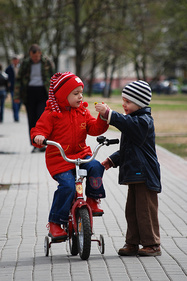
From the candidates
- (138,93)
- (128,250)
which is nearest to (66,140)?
(138,93)

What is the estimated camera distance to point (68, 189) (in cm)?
466

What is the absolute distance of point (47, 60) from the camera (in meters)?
11.2

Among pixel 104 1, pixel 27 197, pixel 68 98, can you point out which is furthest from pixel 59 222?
pixel 104 1

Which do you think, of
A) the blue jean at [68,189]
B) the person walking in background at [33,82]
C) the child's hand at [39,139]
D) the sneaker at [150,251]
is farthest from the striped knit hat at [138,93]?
the person walking in background at [33,82]

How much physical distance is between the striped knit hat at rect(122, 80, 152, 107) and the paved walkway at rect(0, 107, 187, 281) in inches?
48.5

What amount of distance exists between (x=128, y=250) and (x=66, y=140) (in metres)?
1.01

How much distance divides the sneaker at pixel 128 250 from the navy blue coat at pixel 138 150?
0.53 meters

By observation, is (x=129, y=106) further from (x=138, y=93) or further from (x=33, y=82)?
(x=33, y=82)

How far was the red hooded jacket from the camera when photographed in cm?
478

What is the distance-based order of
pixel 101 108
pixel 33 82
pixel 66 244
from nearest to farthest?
Answer: pixel 101 108
pixel 66 244
pixel 33 82

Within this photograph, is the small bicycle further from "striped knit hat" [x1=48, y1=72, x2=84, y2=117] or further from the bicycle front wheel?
"striped knit hat" [x1=48, y1=72, x2=84, y2=117]

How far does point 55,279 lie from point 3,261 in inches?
27.2

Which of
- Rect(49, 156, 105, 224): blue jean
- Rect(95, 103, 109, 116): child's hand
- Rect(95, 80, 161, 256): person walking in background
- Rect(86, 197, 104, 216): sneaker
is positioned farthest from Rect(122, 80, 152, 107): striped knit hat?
Rect(86, 197, 104, 216): sneaker

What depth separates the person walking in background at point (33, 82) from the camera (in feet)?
36.9
